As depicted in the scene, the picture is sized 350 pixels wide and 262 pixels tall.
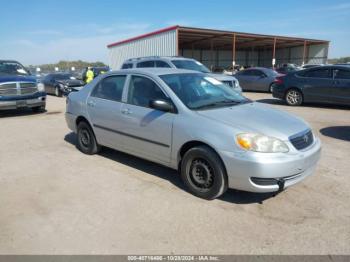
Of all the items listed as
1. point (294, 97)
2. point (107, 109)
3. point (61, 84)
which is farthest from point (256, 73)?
point (107, 109)

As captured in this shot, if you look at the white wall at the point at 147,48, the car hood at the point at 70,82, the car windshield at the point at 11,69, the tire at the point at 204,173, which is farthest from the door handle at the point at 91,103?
the white wall at the point at 147,48

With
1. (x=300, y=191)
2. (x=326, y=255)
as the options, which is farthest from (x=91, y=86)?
(x=326, y=255)

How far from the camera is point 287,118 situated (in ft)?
14.3

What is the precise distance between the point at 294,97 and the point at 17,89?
31.7ft

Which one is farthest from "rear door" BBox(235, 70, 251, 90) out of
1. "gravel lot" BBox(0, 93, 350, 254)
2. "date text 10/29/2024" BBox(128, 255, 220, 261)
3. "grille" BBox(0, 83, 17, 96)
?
"date text 10/29/2024" BBox(128, 255, 220, 261)

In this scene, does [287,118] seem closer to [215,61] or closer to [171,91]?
[171,91]

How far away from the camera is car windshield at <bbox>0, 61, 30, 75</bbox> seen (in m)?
11.4

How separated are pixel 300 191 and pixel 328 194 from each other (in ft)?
1.12

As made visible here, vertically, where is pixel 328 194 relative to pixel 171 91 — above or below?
below

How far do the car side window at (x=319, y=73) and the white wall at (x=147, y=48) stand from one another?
1329 centimetres

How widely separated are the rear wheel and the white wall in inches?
507

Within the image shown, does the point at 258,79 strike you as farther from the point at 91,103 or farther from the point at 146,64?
the point at 91,103

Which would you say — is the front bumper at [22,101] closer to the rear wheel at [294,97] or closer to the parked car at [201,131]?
the parked car at [201,131]

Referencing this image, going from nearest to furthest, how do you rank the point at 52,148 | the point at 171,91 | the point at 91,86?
the point at 171,91, the point at 91,86, the point at 52,148
